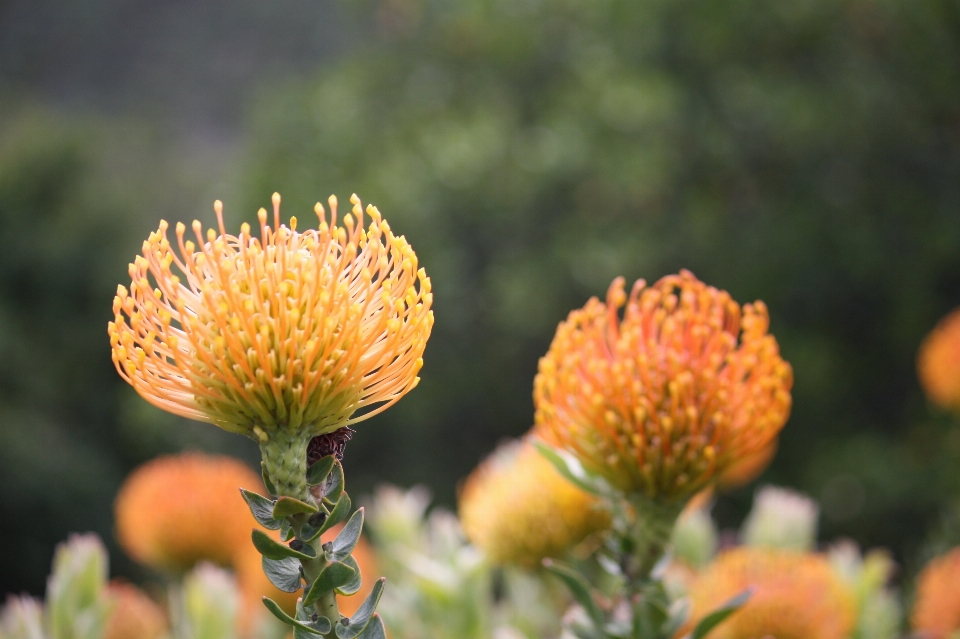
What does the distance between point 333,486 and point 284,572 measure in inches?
5.9

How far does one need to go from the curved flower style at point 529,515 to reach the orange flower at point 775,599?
36 cm

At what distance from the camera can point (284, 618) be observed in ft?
3.86

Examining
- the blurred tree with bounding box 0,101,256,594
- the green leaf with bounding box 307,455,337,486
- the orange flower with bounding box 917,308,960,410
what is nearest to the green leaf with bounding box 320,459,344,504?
the green leaf with bounding box 307,455,337,486

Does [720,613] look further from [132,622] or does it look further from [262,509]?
[132,622]

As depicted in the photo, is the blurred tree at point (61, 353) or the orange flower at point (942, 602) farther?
the blurred tree at point (61, 353)

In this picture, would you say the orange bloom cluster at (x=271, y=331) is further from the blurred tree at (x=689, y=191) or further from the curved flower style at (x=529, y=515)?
the blurred tree at (x=689, y=191)

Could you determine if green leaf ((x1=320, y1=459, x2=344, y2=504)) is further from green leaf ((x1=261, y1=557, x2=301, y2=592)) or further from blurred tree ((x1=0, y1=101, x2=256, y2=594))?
blurred tree ((x1=0, y1=101, x2=256, y2=594))

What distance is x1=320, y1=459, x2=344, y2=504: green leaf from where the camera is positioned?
1267mm

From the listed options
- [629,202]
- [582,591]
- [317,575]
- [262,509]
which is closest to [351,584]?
[317,575]

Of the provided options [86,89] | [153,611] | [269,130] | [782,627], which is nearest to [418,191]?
[269,130]

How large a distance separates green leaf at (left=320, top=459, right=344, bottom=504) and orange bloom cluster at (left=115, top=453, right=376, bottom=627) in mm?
1715

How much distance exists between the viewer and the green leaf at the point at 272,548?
45.9 inches

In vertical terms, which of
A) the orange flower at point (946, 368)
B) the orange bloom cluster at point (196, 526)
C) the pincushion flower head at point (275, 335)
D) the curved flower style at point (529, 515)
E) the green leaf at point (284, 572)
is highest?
the orange flower at point (946, 368)

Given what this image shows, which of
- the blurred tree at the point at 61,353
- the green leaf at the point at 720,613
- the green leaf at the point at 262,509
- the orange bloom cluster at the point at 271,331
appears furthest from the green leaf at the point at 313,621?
the blurred tree at the point at 61,353
